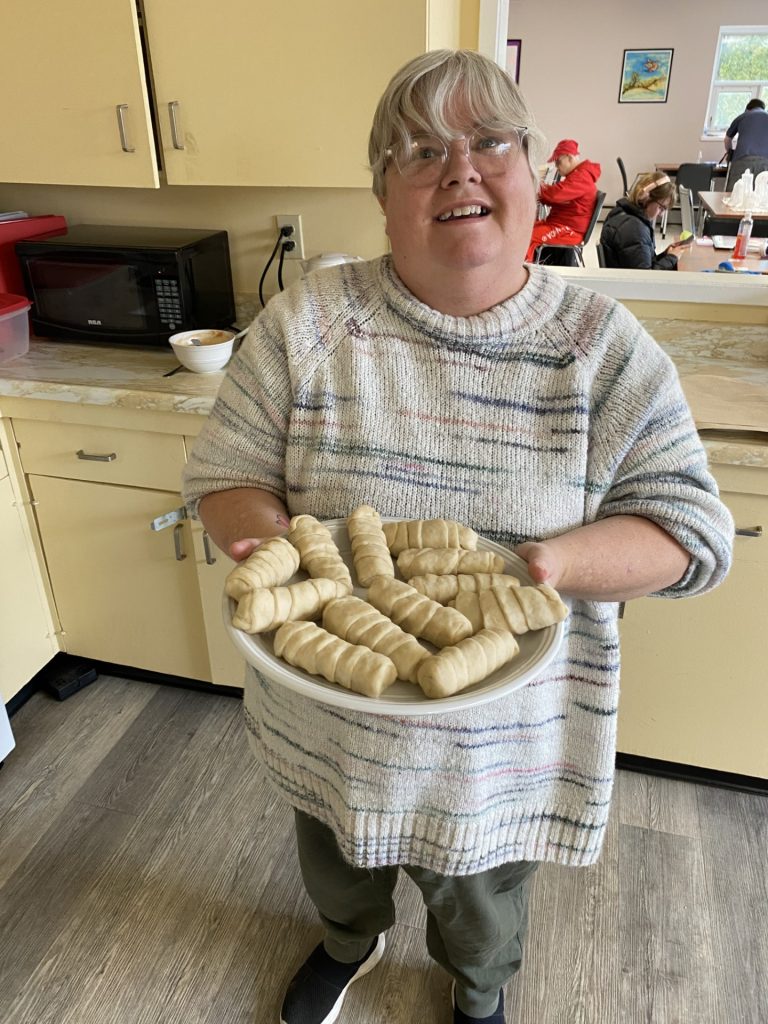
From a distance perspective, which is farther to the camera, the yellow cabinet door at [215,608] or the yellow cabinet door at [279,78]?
the yellow cabinet door at [215,608]

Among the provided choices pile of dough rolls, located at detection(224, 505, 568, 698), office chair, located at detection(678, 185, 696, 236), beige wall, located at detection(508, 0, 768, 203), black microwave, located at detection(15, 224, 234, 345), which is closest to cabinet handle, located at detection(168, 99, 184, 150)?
black microwave, located at detection(15, 224, 234, 345)

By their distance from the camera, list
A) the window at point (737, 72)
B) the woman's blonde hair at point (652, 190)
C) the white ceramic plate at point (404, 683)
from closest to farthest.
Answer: the white ceramic plate at point (404, 683), the woman's blonde hair at point (652, 190), the window at point (737, 72)

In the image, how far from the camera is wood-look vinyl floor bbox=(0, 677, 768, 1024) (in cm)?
142

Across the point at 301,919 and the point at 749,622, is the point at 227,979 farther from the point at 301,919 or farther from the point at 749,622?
the point at 749,622

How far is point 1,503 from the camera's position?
194 cm

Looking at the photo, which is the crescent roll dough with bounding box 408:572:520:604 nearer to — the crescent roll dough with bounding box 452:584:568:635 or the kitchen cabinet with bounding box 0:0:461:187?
the crescent roll dough with bounding box 452:584:568:635

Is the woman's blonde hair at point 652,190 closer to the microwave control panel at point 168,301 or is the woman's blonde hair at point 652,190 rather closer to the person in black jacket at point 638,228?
the person in black jacket at point 638,228

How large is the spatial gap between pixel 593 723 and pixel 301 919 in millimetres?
883

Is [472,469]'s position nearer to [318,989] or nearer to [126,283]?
[318,989]

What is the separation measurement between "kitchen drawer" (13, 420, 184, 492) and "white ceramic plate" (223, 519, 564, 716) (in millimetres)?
1041

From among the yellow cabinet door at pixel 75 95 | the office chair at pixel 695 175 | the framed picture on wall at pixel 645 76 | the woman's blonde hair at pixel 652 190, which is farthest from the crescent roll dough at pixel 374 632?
Answer: the framed picture on wall at pixel 645 76

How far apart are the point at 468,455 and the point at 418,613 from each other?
0.22 meters

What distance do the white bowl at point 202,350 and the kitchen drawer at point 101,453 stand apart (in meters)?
0.19

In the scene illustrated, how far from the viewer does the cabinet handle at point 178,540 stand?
1896 mm
